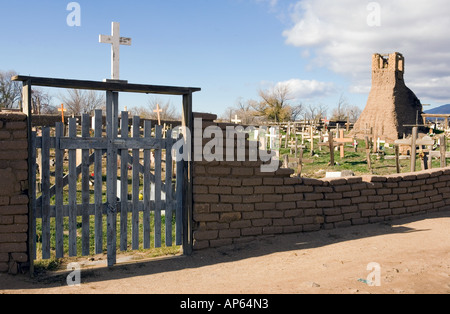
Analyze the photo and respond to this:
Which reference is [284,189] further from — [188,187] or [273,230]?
[188,187]

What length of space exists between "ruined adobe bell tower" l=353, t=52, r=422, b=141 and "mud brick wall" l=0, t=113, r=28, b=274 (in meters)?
30.3

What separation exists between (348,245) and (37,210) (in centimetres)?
417

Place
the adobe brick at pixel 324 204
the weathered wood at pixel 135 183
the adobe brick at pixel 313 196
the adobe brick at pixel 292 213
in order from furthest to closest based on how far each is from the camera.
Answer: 1. the adobe brick at pixel 324 204
2. the adobe brick at pixel 313 196
3. the adobe brick at pixel 292 213
4. the weathered wood at pixel 135 183

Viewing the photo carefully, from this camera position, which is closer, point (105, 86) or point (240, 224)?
point (105, 86)

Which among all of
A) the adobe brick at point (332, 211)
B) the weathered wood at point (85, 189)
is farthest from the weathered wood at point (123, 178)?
the adobe brick at point (332, 211)

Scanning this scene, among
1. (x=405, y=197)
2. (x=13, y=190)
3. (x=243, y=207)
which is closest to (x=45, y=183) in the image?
(x=13, y=190)

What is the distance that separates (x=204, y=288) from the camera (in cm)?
466

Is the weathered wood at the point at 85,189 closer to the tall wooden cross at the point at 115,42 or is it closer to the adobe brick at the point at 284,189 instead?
the tall wooden cross at the point at 115,42

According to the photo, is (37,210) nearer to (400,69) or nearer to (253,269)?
(253,269)

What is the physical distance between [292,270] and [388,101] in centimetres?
3089

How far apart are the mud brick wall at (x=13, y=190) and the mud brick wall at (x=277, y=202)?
6.99 feet

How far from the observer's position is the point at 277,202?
21.3 feet

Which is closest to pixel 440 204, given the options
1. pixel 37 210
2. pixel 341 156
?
pixel 37 210

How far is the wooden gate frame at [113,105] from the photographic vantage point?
16.7 ft
